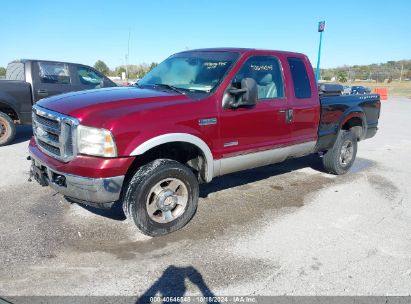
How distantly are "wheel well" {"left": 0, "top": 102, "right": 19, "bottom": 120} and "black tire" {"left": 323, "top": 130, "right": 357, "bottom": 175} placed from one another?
6.50 m

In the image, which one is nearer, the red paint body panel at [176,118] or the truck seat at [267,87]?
the red paint body panel at [176,118]

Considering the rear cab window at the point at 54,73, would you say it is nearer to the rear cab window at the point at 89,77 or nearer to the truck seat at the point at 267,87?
the rear cab window at the point at 89,77

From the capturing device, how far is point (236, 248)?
3658 mm

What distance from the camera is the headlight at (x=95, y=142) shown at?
131 inches

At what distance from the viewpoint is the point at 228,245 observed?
3715mm

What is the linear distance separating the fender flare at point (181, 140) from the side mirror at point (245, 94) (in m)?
0.59

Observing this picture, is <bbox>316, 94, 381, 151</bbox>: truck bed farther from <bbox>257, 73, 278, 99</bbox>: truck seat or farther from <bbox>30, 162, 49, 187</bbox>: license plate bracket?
<bbox>30, 162, 49, 187</bbox>: license plate bracket

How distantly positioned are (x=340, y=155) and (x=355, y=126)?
681 millimetres

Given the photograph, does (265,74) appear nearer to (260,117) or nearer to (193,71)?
(260,117)

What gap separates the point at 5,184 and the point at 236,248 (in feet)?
12.3

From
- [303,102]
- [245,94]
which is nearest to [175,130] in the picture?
[245,94]

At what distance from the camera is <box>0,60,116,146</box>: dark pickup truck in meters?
7.75

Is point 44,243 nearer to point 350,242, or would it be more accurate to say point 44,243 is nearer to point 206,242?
point 206,242

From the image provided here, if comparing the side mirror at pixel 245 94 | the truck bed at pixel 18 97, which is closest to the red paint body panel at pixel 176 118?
the side mirror at pixel 245 94
